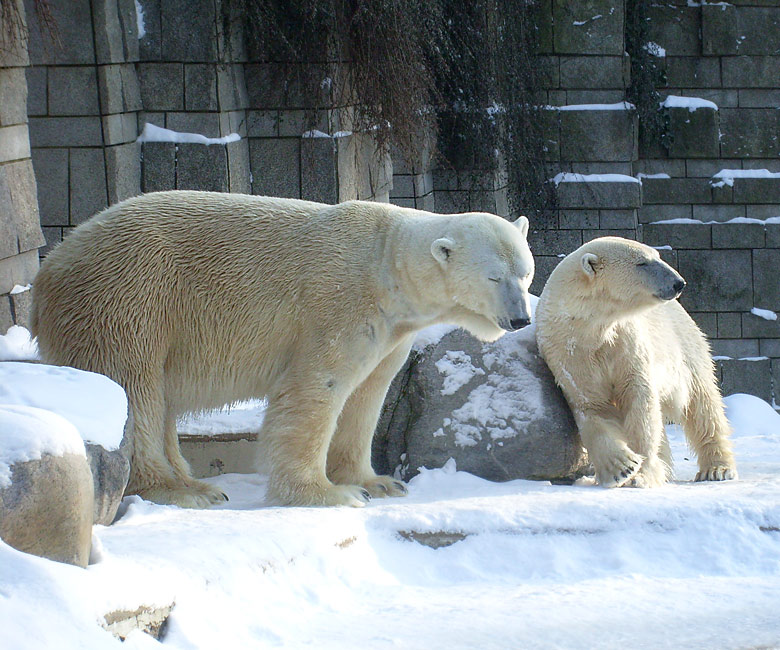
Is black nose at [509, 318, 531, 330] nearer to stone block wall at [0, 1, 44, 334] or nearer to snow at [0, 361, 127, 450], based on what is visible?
snow at [0, 361, 127, 450]

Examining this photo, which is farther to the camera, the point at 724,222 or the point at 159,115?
the point at 724,222

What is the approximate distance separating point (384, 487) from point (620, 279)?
1.21 metres

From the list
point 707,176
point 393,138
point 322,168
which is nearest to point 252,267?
point 322,168

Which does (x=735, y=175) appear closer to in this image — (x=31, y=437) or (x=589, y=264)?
(x=589, y=264)

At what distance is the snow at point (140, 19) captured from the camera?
4995 mm

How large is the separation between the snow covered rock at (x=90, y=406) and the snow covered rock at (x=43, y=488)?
14.8 inches

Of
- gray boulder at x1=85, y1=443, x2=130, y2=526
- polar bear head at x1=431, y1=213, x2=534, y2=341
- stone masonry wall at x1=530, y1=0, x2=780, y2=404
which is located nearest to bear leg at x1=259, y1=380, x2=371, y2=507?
polar bear head at x1=431, y1=213, x2=534, y2=341

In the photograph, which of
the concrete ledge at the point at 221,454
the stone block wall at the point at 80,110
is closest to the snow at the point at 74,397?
the concrete ledge at the point at 221,454

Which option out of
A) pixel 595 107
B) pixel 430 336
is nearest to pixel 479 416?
pixel 430 336

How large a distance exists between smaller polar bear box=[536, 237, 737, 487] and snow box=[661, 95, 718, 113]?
4.96 m

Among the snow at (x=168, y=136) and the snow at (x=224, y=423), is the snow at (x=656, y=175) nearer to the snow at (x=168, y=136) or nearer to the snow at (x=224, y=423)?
the snow at (x=168, y=136)

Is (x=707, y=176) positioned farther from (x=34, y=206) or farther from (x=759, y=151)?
(x=34, y=206)

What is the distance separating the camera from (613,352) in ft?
13.1

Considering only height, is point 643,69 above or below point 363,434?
above
